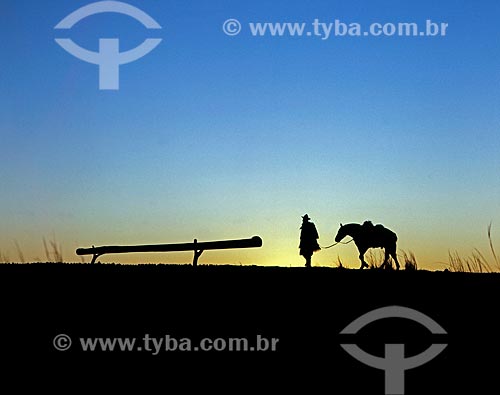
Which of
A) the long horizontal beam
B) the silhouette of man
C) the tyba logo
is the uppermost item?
the silhouette of man

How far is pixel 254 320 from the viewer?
11.2 meters

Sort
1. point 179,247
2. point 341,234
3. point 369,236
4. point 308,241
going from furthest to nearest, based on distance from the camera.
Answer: point 341,234 < point 369,236 < point 308,241 < point 179,247

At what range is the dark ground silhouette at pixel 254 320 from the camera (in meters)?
9.24

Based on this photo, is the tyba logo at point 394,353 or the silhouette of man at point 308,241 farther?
the silhouette of man at point 308,241

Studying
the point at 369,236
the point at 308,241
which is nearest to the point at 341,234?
the point at 369,236

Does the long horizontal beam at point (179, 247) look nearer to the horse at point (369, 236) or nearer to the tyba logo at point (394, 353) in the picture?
the tyba logo at point (394, 353)

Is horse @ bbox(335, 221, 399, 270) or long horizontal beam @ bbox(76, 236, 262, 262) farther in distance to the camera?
horse @ bbox(335, 221, 399, 270)

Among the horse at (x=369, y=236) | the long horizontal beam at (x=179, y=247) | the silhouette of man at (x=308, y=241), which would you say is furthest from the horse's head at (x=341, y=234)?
the long horizontal beam at (x=179, y=247)

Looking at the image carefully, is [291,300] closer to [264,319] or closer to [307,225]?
[264,319]

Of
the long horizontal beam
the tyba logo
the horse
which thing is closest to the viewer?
the tyba logo

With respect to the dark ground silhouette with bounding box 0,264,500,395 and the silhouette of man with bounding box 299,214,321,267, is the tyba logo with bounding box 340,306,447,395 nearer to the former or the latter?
the dark ground silhouette with bounding box 0,264,500,395

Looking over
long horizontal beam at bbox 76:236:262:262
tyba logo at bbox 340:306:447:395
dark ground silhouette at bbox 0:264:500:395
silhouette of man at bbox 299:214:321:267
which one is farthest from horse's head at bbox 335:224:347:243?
tyba logo at bbox 340:306:447:395

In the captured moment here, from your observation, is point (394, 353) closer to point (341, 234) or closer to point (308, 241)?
point (308, 241)

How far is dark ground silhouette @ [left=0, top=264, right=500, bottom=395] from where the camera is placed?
9.24m
